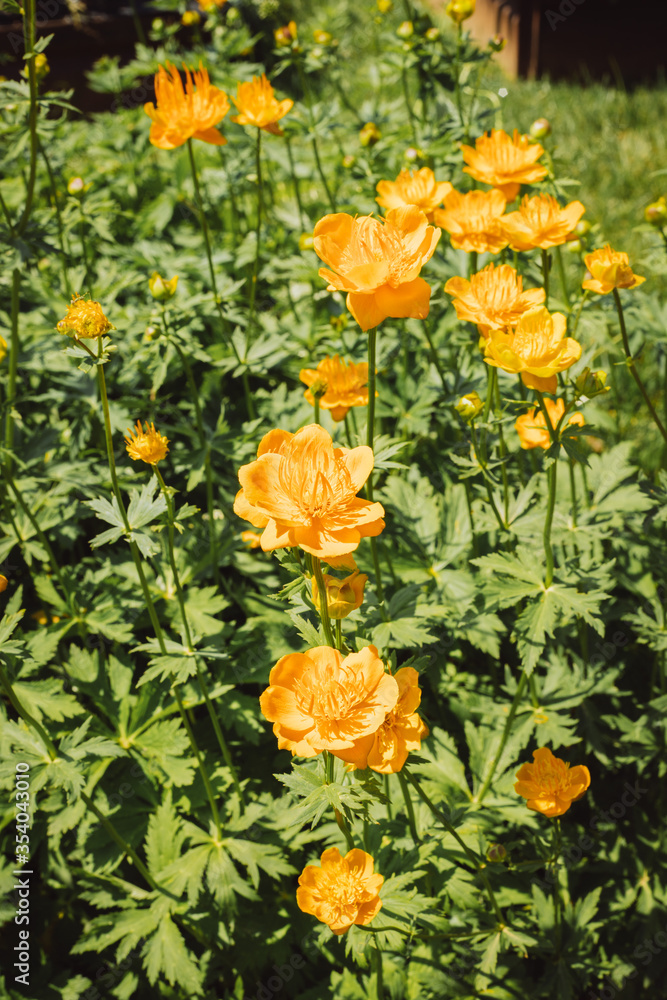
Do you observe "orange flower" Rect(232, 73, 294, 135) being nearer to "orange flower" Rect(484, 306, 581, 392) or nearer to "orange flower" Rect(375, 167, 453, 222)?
"orange flower" Rect(375, 167, 453, 222)

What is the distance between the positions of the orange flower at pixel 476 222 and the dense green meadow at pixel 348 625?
1 centimetres

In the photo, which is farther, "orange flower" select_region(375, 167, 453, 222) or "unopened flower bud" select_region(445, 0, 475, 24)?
"unopened flower bud" select_region(445, 0, 475, 24)

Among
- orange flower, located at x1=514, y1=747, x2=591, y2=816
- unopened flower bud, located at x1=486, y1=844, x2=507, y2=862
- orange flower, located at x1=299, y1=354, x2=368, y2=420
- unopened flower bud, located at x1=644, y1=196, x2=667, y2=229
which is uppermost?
unopened flower bud, located at x1=644, y1=196, x2=667, y2=229

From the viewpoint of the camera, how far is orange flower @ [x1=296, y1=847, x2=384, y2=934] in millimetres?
1174

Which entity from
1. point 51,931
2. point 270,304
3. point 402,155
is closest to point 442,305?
point 402,155

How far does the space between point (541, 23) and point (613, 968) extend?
295 inches

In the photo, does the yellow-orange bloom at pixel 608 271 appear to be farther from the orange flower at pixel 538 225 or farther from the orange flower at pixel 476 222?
the orange flower at pixel 476 222

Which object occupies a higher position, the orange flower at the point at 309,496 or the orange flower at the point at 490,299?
the orange flower at the point at 490,299

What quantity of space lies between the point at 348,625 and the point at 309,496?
0.54 m

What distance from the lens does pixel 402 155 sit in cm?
294

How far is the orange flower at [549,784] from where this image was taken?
1388 mm

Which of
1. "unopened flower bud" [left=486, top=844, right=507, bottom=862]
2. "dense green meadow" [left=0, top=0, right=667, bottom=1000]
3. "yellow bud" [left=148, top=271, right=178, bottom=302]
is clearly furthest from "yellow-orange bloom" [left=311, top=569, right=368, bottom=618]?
"yellow bud" [left=148, top=271, right=178, bottom=302]

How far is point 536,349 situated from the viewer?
1316 millimetres

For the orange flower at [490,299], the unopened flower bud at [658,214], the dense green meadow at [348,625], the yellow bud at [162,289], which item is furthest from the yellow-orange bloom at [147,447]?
the unopened flower bud at [658,214]
